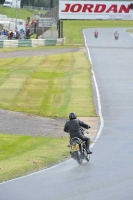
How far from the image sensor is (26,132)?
2683cm

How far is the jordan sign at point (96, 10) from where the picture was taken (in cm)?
8156

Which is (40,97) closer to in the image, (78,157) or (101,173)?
(78,157)

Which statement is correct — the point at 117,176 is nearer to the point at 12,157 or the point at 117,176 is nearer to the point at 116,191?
the point at 116,191

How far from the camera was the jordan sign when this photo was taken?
81.6 meters

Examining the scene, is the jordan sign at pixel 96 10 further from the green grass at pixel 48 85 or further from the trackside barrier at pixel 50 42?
the green grass at pixel 48 85

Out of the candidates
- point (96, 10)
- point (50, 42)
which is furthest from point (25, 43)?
point (96, 10)

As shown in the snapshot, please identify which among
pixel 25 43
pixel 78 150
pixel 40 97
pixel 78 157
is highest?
pixel 78 150

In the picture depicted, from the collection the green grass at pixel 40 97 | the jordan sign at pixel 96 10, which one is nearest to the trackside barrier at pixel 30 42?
the green grass at pixel 40 97

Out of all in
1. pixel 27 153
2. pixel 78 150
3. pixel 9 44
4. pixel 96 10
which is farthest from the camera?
pixel 96 10

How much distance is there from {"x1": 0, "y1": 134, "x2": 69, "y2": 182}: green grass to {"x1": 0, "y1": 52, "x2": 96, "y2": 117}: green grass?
6859 mm

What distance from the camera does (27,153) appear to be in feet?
71.4

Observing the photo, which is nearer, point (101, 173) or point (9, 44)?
point (101, 173)

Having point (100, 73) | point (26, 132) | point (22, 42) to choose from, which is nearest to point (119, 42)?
point (22, 42)

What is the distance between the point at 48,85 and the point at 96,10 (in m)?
39.8
